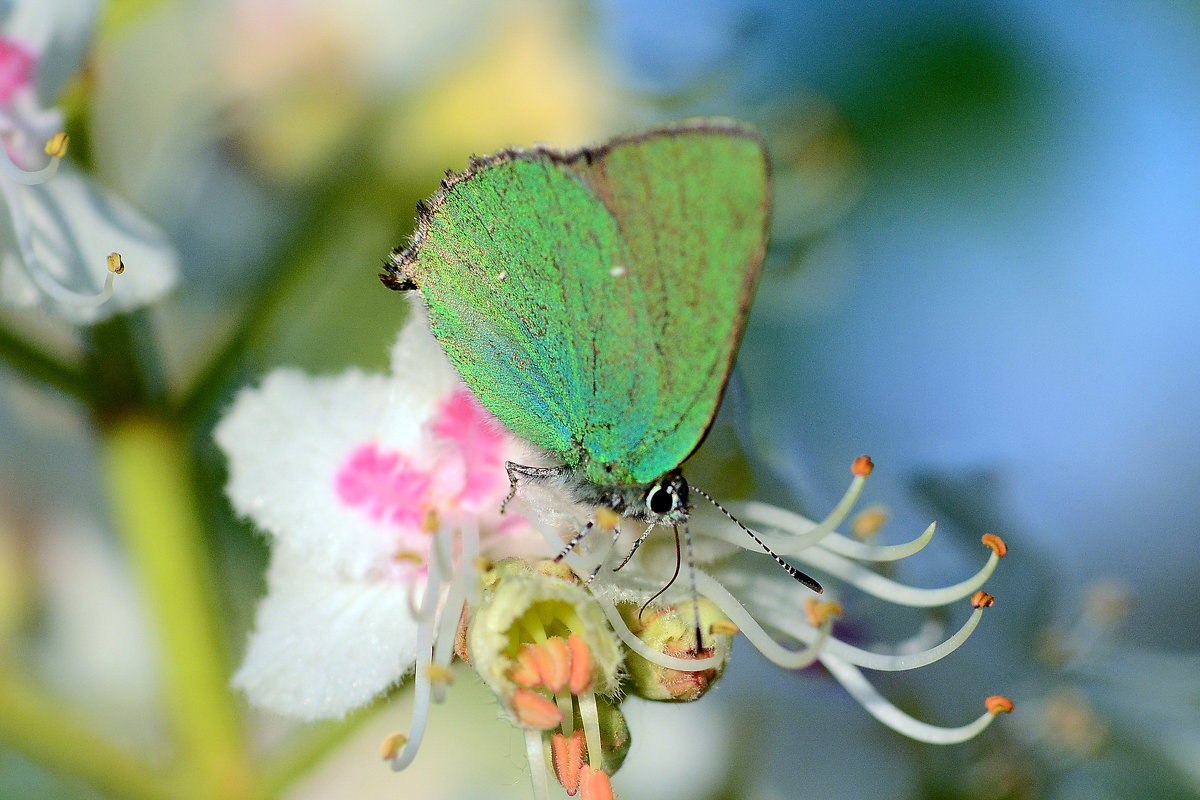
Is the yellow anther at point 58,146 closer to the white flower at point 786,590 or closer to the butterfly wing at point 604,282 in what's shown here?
the butterfly wing at point 604,282

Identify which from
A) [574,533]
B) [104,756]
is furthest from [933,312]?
[104,756]

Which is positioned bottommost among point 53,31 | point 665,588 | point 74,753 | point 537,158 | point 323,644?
point 74,753

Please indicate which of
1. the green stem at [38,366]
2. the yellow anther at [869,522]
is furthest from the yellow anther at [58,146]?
the yellow anther at [869,522]

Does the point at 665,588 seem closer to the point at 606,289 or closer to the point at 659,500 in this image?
the point at 659,500

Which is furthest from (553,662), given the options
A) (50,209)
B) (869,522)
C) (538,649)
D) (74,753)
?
(50,209)

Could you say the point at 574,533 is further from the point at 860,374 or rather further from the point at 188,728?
the point at 860,374

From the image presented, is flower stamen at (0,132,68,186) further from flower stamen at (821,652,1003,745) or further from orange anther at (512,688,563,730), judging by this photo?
flower stamen at (821,652,1003,745)
